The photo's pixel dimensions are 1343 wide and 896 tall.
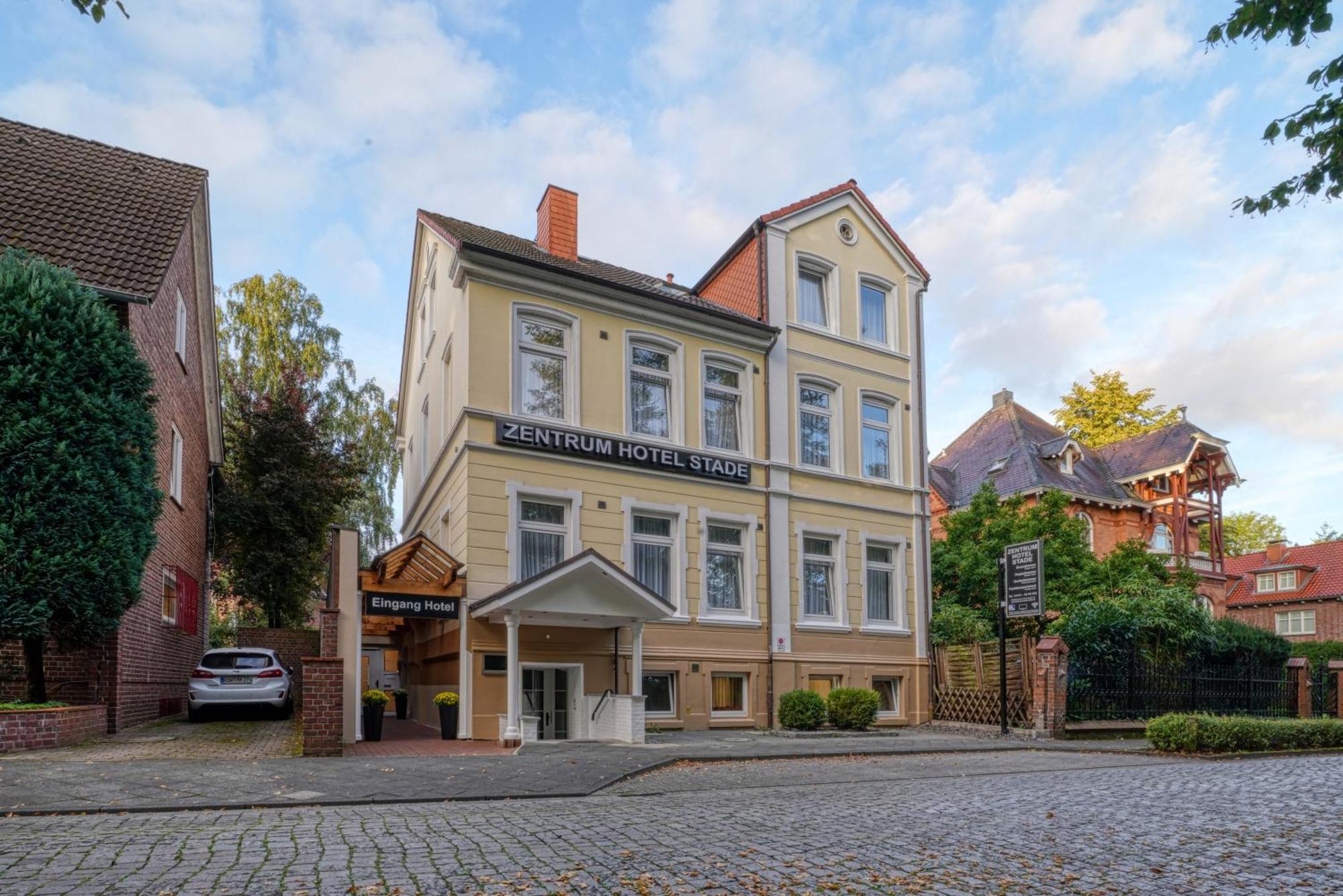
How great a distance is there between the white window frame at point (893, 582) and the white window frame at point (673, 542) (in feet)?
15.5

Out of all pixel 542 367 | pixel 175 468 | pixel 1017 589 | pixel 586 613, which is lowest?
pixel 586 613

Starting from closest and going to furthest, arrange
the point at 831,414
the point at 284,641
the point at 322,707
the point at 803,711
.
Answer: the point at 322,707
the point at 803,711
the point at 831,414
the point at 284,641

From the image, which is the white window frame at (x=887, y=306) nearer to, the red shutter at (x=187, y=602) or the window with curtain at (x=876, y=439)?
the window with curtain at (x=876, y=439)

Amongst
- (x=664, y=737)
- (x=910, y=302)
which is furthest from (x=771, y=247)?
(x=664, y=737)

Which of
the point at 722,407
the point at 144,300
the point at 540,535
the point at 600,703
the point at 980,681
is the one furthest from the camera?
the point at 722,407

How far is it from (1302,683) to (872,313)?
42.5 feet

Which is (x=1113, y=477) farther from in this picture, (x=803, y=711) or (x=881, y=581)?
(x=803, y=711)

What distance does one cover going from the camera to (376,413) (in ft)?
131

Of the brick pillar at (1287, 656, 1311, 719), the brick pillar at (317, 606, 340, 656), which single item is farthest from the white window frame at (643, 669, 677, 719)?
the brick pillar at (1287, 656, 1311, 719)

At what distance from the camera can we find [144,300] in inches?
581

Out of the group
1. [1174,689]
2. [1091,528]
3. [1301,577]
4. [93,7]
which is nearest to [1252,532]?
[1301,577]

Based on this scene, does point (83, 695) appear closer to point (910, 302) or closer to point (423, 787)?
point (423, 787)

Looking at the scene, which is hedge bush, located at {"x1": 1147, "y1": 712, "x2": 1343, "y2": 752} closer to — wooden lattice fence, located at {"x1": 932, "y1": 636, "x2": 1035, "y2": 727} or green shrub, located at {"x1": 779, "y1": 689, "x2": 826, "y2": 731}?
wooden lattice fence, located at {"x1": 932, "y1": 636, "x2": 1035, "y2": 727}

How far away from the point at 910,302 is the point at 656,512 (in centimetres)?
917
